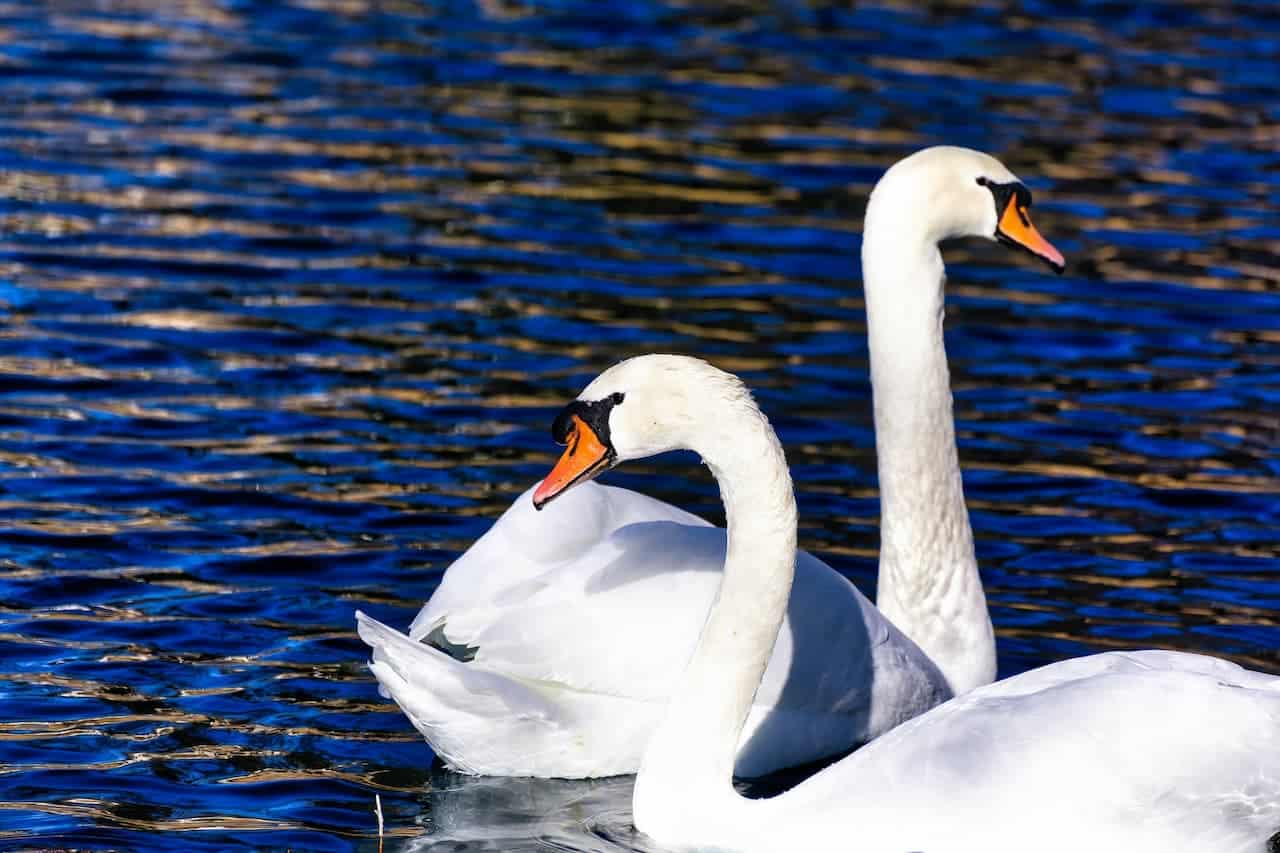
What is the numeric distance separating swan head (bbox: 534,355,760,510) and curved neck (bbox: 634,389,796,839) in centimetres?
3

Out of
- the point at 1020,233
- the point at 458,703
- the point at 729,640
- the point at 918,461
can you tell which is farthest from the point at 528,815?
the point at 1020,233

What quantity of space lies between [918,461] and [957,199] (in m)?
0.78

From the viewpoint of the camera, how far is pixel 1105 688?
17.6 ft

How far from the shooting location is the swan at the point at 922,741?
17.2 ft

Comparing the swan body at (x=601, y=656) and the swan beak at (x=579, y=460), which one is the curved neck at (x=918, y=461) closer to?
the swan body at (x=601, y=656)

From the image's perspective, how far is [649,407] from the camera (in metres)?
5.55

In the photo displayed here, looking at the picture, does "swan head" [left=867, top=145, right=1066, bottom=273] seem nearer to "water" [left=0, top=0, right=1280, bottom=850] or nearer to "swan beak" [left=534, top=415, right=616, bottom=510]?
"water" [left=0, top=0, right=1280, bottom=850]

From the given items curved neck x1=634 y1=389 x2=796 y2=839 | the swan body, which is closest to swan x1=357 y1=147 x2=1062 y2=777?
the swan body

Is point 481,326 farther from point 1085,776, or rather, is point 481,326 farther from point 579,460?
point 1085,776

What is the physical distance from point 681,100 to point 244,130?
2719 millimetres

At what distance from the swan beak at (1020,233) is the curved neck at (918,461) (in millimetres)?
327

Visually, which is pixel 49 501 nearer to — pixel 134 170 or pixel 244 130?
pixel 134 170

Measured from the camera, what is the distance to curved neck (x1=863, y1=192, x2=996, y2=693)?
711cm

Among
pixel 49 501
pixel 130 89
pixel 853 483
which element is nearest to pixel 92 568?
pixel 49 501
